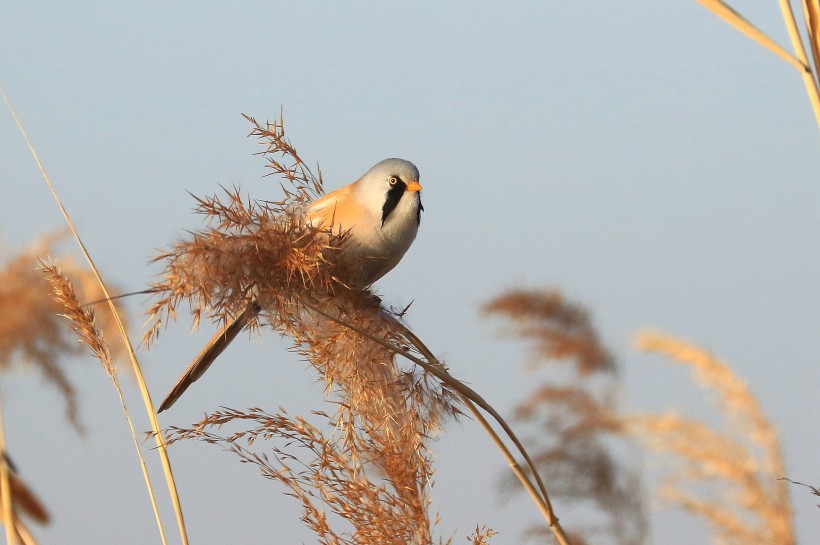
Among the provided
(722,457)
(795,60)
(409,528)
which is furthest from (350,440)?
(722,457)

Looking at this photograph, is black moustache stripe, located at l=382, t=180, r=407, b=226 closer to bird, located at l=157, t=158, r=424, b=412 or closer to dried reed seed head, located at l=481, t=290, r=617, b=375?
bird, located at l=157, t=158, r=424, b=412

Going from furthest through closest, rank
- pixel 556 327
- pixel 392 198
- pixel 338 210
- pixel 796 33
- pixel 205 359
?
pixel 556 327 → pixel 392 198 → pixel 338 210 → pixel 205 359 → pixel 796 33

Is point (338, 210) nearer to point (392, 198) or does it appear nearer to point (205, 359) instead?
point (392, 198)

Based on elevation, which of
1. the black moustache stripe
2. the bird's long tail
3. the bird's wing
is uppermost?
the black moustache stripe

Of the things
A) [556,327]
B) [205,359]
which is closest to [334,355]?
[205,359]

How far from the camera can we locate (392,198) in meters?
2.52

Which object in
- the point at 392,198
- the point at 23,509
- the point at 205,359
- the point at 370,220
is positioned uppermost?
the point at 392,198

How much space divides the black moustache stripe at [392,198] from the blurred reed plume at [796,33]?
4.06ft

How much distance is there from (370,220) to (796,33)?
4.22 ft

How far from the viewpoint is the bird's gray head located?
249cm

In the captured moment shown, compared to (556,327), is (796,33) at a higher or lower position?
lower

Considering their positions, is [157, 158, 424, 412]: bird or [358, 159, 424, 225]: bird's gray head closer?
[157, 158, 424, 412]: bird

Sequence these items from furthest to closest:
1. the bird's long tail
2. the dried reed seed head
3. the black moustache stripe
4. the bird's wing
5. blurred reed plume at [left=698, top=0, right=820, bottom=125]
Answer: the dried reed seed head → the black moustache stripe → the bird's wing → the bird's long tail → blurred reed plume at [left=698, top=0, right=820, bottom=125]

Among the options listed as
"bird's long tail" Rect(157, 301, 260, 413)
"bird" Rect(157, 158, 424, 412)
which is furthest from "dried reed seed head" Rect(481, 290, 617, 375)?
"bird's long tail" Rect(157, 301, 260, 413)
